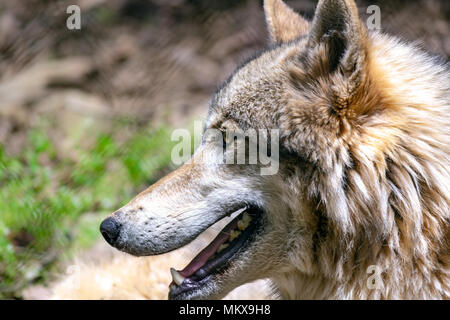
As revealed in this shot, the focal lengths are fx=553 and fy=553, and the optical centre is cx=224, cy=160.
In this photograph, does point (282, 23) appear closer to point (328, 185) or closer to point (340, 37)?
point (340, 37)

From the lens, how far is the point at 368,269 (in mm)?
2465

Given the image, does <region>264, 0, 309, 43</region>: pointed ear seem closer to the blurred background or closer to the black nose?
the black nose

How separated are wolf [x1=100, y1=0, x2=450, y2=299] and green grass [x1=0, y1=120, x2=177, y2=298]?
1.85 metres

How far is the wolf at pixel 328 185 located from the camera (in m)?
2.35

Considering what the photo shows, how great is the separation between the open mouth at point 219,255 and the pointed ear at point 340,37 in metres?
0.77

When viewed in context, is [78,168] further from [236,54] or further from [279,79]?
[279,79]

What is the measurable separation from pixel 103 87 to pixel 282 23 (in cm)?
366

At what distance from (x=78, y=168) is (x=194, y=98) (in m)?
1.80

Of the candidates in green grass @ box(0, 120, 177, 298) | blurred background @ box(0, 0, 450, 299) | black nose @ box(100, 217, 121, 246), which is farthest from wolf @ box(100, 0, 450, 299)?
blurred background @ box(0, 0, 450, 299)

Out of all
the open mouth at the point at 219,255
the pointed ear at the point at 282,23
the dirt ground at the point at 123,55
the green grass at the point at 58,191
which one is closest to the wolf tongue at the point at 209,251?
the open mouth at the point at 219,255

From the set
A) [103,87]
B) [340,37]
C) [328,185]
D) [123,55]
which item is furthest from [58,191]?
[340,37]

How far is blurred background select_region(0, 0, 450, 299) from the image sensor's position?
16.4 feet

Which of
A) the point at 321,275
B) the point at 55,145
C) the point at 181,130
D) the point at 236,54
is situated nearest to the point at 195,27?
the point at 236,54

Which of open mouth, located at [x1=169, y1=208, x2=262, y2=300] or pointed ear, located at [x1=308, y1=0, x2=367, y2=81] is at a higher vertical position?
pointed ear, located at [x1=308, y1=0, x2=367, y2=81]
